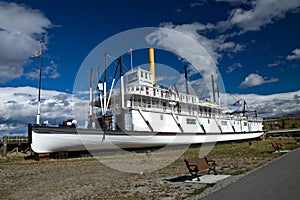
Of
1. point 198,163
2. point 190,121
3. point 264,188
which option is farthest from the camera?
point 190,121

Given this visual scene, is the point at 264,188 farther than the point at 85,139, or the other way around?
the point at 85,139

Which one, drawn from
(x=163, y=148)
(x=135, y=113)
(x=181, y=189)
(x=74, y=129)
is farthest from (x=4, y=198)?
(x=163, y=148)

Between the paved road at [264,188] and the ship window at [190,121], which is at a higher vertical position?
the ship window at [190,121]

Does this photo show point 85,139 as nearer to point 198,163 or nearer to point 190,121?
point 198,163

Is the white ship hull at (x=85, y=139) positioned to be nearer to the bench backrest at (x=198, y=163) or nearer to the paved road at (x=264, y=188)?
the bench backrest at (x=198, y=163)

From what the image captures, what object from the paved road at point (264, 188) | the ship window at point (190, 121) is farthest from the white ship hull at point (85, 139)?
the paved road at point (264, 188)

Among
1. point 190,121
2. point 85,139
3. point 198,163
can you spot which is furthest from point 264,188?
point 190,121

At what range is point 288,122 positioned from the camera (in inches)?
5541

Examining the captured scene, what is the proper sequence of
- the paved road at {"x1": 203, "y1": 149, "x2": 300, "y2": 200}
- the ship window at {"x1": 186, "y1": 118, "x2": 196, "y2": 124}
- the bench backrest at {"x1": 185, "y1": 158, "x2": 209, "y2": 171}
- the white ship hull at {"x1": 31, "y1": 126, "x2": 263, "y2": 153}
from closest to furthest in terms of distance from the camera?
the paved road at {"x1": 203, "y1": 149, "x2": 300, "y2": 200}
the bench backrest at {"x1": 185, "y1": 158, "x2": 209, "y2": 171}
the white ship hull at {"x1": 31, "y1": 126, "x2": 263, "y2": 153}
the ship window at {"x1": 186, "y1": 118, "x2": 196, "y2": 124}

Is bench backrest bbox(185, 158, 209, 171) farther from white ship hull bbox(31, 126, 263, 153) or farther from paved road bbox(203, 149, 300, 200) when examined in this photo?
white ship hull bbox(31, 126, 263, 153)

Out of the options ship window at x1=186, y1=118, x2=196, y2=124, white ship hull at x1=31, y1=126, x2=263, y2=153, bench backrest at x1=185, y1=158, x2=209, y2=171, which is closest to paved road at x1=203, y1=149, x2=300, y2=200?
bench backrest at x1=185, y1=158, x2=209, y2=171

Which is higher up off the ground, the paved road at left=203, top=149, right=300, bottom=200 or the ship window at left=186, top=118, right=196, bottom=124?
the ship window at left=186, top=118, right=196, bottom=124

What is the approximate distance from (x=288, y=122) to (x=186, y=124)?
134 metres

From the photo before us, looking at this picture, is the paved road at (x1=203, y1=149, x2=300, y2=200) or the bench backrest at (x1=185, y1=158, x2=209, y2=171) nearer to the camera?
the paved road at (x1=203, y1=149, x2=300, y2=200)
